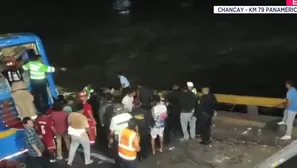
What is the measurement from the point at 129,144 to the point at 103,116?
3.27 meters

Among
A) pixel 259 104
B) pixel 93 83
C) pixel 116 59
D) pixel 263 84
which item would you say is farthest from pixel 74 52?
pixel 259 104

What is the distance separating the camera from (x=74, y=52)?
3173 centimetres

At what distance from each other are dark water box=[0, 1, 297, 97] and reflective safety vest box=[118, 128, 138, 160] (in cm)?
1420

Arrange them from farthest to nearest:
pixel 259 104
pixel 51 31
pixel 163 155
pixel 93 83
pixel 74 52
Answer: pixel 51 31, pixel 74 52, pixel 93 83, pixel 259 104, pixel 163 155

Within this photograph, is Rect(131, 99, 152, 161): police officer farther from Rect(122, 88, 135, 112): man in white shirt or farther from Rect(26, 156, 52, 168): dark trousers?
Rect(26, 156, 52, 168): dark trousers

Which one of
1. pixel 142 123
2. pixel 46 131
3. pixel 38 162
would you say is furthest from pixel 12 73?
pixel 142 123

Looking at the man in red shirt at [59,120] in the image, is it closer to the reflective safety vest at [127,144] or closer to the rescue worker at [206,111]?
the reflective safety vest at [127,144]

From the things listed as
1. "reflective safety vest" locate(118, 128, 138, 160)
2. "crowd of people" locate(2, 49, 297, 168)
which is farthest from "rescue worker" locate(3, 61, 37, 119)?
"reflective safety vest" locate(118, 128, 138, 160)

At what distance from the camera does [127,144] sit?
387 inches

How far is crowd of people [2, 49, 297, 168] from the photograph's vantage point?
11211 mm

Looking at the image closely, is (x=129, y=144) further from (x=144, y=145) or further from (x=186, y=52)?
(x=186, y=52)

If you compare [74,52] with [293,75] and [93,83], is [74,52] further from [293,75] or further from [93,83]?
[293,75]

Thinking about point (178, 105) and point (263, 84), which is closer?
point (178, 105)

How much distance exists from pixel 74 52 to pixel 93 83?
26.1 feet
